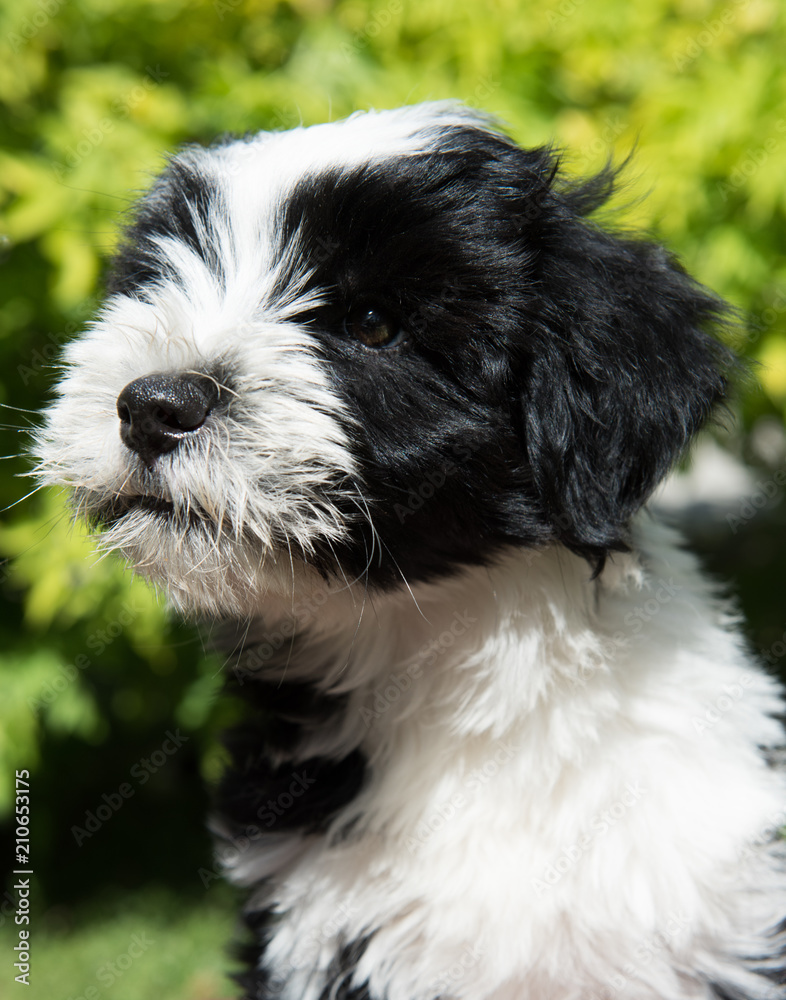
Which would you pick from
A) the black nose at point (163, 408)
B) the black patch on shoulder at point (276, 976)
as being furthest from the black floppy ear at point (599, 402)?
the black patch on shoulder at point (276, 976)

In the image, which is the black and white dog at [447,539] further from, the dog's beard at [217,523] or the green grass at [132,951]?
the green grass at [132,951]

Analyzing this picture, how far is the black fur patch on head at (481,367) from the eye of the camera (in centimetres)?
166

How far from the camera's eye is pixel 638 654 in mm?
1892

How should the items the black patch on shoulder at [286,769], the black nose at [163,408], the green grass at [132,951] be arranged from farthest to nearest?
the green grass at [132,951] → the black patch on shoulder at [286,769] → the black nose at [163,408]

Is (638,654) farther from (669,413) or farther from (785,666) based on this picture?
(785,666)

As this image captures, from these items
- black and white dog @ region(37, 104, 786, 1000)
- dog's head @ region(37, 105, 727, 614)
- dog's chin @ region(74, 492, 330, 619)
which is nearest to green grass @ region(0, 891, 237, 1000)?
black and white dog @ region(37, 104, 786, 1000)

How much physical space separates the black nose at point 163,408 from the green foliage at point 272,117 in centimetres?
142

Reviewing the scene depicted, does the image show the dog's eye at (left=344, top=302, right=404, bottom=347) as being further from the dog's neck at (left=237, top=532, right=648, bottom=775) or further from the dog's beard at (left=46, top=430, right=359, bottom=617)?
the dog's neck at (left=237, top=532, right=648, bottom=775)

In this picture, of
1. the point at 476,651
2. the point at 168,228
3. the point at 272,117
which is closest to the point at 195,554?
the point at 476,651

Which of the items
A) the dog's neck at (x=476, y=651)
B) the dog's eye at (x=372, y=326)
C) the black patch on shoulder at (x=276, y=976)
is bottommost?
the black patch on shoulder at (x=276, y=976)

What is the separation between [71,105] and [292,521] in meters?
2.30

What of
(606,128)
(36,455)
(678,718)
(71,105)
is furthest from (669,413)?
(71,105)

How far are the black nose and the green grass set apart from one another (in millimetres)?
2733

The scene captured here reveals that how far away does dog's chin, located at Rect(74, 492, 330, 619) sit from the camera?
161cm
